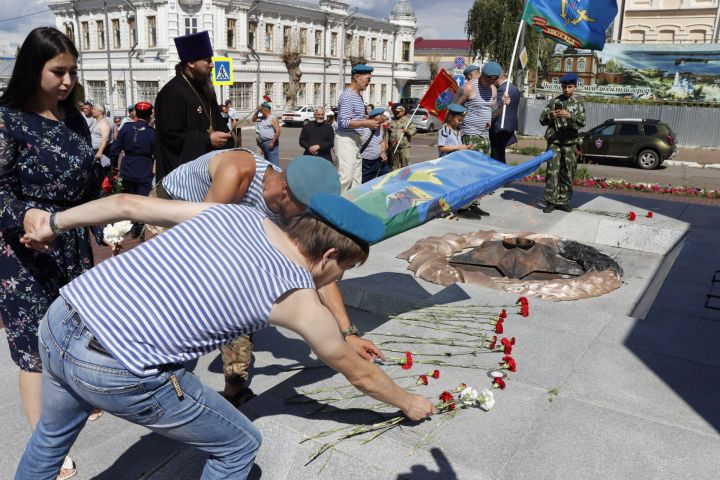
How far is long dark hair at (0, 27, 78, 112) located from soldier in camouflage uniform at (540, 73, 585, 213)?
23.8 feet

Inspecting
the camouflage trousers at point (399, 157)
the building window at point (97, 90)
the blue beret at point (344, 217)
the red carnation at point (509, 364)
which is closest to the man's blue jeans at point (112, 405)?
the blue beret at point (344, 217)

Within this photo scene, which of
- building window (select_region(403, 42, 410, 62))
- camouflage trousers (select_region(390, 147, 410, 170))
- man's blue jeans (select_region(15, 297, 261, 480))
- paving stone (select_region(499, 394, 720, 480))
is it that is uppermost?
building window (select_region(403, 42, 410, 62))

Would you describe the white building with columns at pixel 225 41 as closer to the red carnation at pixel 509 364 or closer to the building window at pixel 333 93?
the building window at pixel 333 93

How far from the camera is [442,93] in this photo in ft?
29.0

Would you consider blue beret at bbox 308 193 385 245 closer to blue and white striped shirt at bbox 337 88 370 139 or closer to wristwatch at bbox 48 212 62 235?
wristwatch at bbox 48 212 62 235

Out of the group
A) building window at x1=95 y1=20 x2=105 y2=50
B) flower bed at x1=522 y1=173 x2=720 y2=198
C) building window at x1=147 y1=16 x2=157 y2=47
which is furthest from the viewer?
building window at x1=95 y1=20 x2=105 y2=50

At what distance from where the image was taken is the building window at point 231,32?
40.3m

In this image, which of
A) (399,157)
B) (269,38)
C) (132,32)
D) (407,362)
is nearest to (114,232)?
(407,362)

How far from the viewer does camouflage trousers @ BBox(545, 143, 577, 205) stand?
29.0 feet

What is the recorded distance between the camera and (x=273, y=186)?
2.65m

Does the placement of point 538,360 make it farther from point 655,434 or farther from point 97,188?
point 97,188

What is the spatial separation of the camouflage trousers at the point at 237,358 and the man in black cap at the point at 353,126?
493cm

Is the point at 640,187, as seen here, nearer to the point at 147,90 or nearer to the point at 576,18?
the point at 576,18

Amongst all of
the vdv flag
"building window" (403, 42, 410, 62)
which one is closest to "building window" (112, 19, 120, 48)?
"building window" (403, 42, 410, 62)
